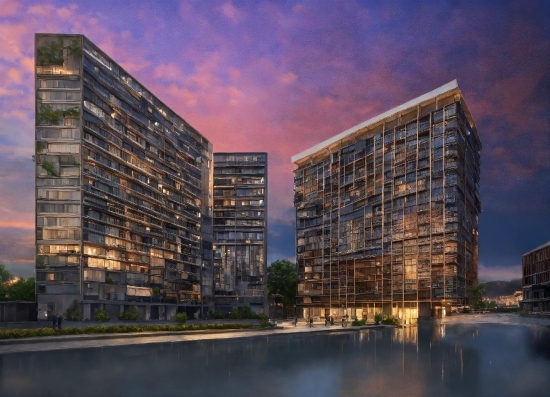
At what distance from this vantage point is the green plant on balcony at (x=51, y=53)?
81.4 meters

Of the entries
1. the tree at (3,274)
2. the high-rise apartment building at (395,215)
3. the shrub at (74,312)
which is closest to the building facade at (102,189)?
the shrub at (74,312)

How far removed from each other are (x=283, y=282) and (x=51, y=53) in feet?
295

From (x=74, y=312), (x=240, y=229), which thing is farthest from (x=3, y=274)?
(x=74, y=312)

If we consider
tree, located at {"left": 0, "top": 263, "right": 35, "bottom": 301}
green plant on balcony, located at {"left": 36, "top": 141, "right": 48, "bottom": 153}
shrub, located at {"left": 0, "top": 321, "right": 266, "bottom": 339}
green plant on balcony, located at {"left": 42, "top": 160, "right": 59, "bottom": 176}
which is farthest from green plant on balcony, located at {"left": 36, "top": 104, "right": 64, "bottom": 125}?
tree, located at {"left": 0, "top": 263, "right": 35, "bottom": 301}

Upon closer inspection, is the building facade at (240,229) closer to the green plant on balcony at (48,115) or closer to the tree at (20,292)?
the tree at (20,292)

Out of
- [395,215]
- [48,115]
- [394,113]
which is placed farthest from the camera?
[394,113]

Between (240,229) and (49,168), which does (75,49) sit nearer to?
(49,168)

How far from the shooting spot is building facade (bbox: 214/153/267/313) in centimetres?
13688

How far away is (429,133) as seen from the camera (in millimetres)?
110000

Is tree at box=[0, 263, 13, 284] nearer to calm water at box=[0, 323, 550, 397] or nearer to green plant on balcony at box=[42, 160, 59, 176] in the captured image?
green plant on balcony at box=[42, 160, 59, 176]

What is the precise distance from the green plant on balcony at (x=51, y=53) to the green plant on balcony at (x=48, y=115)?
6.86 meters

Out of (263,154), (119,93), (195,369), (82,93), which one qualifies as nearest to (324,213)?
(263,154)

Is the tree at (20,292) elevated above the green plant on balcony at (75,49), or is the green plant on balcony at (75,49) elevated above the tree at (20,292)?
the green plant on balcony at (75,49)

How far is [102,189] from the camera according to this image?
86625 millimetres
